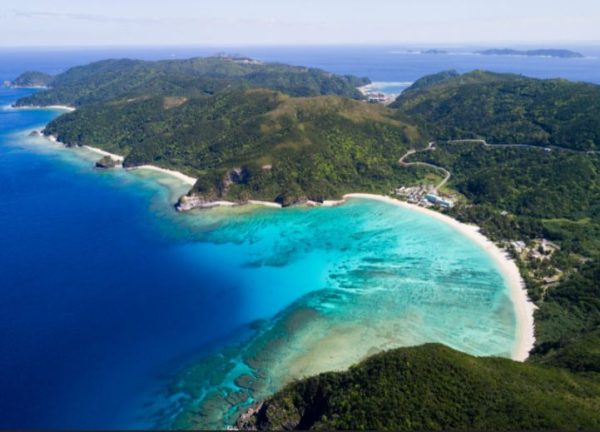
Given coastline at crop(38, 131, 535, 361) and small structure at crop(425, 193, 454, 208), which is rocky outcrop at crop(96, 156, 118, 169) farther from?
small structure at crop(425, 193, 454, 208)

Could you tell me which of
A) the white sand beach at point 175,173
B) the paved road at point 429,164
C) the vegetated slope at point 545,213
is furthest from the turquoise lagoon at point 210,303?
the white sand beach at point 175,173

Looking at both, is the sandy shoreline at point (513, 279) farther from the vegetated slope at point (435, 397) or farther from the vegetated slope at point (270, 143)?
the vegetated slope at point (270, 143)

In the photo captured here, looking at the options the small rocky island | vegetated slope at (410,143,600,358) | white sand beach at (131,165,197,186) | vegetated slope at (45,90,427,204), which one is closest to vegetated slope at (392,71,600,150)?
vegetated slope at (410,143,600,358)

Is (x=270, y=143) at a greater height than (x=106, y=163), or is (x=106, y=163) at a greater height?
(x=270, y=143)

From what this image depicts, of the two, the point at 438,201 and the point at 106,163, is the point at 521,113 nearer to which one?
the point at 438,201

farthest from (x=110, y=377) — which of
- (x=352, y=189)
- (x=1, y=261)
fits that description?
(x=352, y=189)

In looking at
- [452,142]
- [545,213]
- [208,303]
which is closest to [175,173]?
[208,303]

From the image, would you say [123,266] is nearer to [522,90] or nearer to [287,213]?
[287,213]
